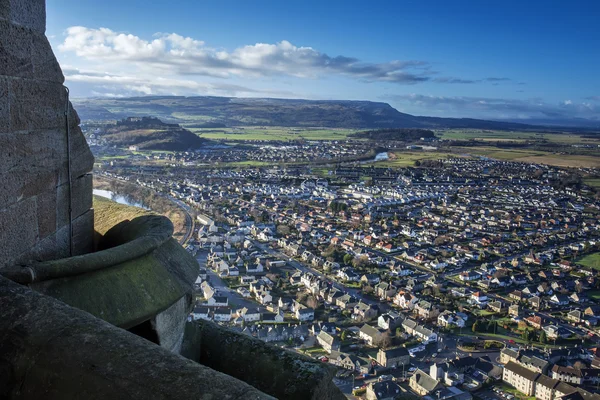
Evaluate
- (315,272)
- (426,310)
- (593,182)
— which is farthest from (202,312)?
(593,182)

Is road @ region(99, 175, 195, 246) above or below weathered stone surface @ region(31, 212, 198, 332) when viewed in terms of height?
below

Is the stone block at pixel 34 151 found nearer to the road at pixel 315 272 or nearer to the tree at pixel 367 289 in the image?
the road at pixel 315 272

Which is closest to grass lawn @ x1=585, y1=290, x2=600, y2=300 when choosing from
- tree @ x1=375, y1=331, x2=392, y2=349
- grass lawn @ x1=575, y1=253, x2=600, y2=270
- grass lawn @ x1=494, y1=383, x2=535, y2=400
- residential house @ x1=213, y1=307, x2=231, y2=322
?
grass lawn @ x1=575, y1=253, x2=600, y2=270

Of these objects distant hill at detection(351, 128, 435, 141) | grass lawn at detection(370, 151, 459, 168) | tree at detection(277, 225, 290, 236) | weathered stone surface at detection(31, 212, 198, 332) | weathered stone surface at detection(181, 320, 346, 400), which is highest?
weathered stone surface at detection(31, 212, 198, 332)

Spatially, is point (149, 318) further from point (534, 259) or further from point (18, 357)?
point (534, 259)

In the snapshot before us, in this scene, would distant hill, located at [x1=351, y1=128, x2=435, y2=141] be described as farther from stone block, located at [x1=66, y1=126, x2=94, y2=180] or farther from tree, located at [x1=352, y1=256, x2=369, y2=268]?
stone block, located at [x1=66, y1=126, x2=94, y2=180]

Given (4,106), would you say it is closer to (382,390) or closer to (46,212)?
(46,212)
